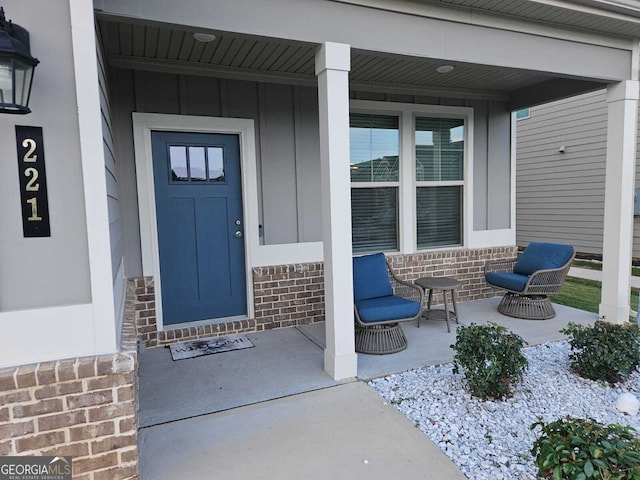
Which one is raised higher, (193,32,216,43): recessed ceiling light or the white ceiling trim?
the white ceiling trim

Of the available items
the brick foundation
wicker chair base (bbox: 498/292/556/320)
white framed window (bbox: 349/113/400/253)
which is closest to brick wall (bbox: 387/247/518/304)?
the brick foundation

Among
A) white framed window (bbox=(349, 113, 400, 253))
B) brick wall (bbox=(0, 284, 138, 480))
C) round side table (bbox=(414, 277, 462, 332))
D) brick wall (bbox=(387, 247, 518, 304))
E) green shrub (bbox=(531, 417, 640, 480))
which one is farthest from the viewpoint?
brick wall (bbox=(387, 247, 518, 304))

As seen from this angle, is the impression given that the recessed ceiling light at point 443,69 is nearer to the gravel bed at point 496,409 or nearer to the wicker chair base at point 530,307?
the wicker chair base at point 530,307

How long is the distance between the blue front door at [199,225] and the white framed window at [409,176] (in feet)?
4.95

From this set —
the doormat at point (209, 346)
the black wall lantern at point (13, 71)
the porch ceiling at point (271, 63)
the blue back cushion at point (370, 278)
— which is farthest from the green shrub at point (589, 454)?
the doormat at point (209, 346)

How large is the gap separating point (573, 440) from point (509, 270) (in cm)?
402

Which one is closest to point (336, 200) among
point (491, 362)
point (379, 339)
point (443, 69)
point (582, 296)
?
point (379, 339)

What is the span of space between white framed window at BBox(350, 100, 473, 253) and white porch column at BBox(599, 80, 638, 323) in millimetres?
1583

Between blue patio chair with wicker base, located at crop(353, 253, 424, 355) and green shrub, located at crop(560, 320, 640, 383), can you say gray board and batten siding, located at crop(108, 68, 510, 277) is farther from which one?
green shrub, located at crop(560, 320, 640, 383)

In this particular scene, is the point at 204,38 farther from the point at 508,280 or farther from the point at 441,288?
the point at 508,280

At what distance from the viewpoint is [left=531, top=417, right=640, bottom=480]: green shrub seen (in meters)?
1.45

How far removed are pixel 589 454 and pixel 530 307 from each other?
3412mm

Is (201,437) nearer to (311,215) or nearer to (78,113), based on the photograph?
(78,113)

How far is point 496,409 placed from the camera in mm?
2691
